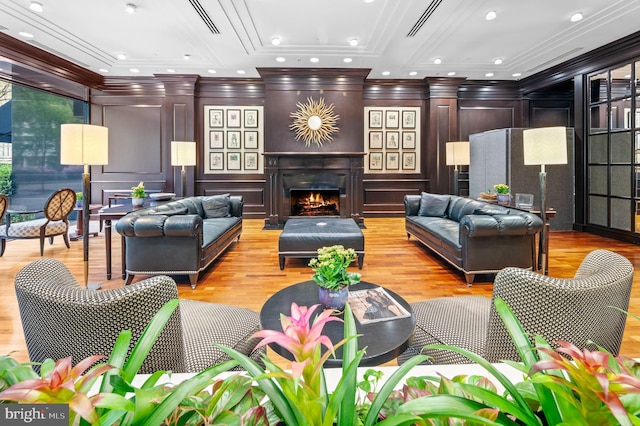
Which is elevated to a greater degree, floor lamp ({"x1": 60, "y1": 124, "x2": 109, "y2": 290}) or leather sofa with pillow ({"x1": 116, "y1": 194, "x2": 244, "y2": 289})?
floor lamp ({"x1": 60, "y1": 124, "x2": 109, "y2": 290})

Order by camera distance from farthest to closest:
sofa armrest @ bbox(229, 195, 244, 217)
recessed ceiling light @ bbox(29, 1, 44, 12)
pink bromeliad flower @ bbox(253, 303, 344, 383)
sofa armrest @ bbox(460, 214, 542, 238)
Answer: sofa armrest @ bbox(229, 195, 244, 217) < recessed ceiling light @ bbox(29, 1, 44, 12) < sofa armrest @ bbox(460, 214, 542, 238) < pink bromeliad flower @ bbox(253, 303, 344, 383)

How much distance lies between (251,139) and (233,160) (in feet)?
1.95

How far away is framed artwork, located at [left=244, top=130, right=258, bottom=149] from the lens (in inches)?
298

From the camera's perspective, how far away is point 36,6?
13.7ft

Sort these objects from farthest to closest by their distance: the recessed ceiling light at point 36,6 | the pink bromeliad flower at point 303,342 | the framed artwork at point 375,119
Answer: the framed artwork at point 375,119
the recessed ceiling light at point 36,6
the pink bromeliad flower at point 303,342

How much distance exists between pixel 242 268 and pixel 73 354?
3061 mm

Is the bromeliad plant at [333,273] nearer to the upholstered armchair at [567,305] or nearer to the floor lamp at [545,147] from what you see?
the upholstered armchair at [567,305]

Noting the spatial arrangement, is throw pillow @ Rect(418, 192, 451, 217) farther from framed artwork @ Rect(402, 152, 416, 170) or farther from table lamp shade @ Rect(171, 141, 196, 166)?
table lamp shade @ Rect(171, 141, 196, 166)

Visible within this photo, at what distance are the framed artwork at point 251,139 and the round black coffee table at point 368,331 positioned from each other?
6.02 m

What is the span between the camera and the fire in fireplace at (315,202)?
24.0ft

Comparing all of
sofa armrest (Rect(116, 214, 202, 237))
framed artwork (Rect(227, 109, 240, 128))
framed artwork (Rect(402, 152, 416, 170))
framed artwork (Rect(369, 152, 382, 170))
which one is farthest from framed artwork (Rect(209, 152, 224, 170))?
sofa armrest (Rect(116, 214, 202, 237))

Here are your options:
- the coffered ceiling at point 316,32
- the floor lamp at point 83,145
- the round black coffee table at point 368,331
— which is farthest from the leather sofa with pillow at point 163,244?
the coffered ceiling at point 316,32

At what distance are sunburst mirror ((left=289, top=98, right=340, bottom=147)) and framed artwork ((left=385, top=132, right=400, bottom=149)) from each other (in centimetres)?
134

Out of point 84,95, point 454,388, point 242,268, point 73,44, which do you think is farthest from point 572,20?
point 84,95
